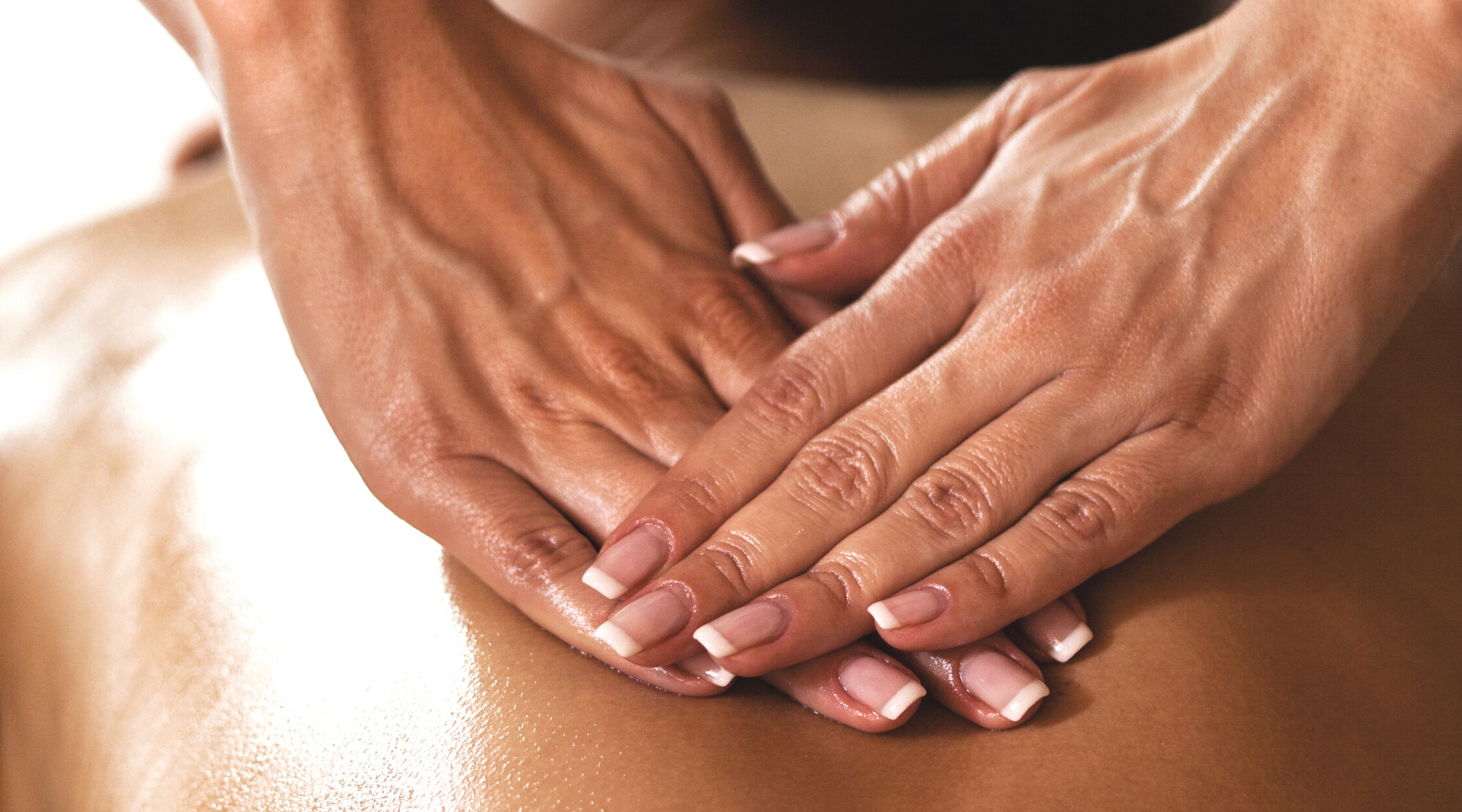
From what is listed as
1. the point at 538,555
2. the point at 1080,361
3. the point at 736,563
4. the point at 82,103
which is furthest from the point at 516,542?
the point at 82,103

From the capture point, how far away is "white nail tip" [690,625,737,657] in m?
0.56

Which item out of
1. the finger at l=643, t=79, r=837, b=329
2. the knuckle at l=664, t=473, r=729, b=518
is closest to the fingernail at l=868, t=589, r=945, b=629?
the knuckle at l=664, t=473, r=729, b=518

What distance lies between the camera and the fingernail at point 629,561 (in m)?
0.59

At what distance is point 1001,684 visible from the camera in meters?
0.56

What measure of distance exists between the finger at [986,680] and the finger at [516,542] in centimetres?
11

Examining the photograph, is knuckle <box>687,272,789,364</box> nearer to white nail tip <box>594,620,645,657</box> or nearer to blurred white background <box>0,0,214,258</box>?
white nail tip <box>594,620,645,657</box>

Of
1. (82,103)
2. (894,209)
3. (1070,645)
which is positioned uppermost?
(894,209)

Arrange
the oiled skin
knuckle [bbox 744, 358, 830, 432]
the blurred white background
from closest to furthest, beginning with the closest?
1. the oiled skin
2. knuckle [bbox 744, 358, 830, 432]
3. the blurred white background

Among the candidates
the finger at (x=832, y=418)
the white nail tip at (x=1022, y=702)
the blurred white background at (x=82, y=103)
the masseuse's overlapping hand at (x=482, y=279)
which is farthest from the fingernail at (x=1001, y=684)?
the blurred white background at (x=82, y=103)

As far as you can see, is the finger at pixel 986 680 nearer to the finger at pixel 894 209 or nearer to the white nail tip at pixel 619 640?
the white nail tip at pixel 619 640

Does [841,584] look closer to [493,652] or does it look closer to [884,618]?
[884,618]

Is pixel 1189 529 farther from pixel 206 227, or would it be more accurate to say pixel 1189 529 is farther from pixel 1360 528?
pixel 206 227

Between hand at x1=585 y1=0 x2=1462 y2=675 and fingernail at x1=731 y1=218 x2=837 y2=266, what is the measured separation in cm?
7

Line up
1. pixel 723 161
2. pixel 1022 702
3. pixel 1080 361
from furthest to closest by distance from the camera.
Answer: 1. pixel 723 161
2. pixel 1080 361
3. pixel 1022 702
